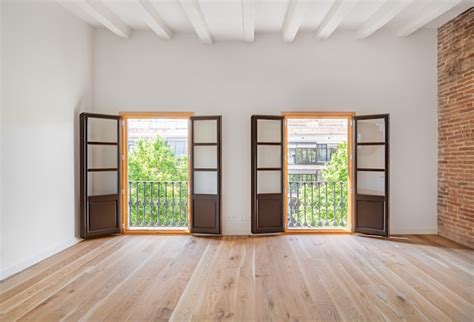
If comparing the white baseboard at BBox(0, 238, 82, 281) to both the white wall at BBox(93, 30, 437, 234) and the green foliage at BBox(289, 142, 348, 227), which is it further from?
the green foliage at BBox(289, 142, 348, 227)

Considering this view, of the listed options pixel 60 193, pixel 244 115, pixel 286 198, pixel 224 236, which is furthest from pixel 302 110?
pixel 60 193

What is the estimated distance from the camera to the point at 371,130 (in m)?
5.48

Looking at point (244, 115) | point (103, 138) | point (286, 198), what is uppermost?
point (244, 115)

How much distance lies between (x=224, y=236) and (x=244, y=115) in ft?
7.18

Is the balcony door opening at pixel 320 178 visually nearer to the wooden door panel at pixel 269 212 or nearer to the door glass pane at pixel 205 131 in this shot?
the wooden door panel at pixel 269 212

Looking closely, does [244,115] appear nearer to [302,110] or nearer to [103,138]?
[302,110]

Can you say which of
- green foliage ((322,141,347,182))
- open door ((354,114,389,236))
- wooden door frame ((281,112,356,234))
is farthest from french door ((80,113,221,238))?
green foliage ((322,141,347,182))

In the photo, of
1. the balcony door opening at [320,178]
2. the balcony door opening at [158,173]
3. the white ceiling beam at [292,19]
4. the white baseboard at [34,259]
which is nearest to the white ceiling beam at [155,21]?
the balcony door opening at [158,173]

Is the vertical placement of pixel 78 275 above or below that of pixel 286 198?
below

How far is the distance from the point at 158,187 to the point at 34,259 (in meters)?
2.88

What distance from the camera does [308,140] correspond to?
21.4ft

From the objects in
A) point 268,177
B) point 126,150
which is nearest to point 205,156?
point 268,177

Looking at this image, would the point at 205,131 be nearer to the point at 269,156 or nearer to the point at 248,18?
the point at 269,156

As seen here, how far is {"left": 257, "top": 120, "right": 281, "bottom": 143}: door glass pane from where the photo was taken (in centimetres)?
554
